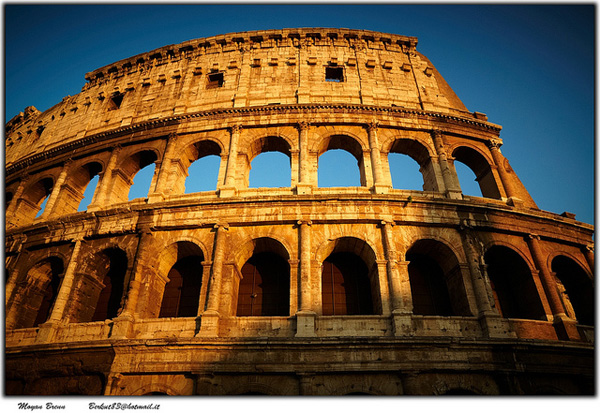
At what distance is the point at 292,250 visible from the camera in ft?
36.0

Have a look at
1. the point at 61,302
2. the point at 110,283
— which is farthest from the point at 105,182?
the point at 61,302

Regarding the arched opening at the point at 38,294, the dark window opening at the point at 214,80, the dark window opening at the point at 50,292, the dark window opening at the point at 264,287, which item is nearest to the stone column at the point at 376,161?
the dark window opening at the point at 264,287

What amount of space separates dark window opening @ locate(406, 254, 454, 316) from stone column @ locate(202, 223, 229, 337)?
5929 millimetres

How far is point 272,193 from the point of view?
487 inches

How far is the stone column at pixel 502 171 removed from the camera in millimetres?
13344

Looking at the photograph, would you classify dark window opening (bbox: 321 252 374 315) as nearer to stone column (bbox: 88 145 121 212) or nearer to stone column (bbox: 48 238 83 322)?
stone column (bbox: 48 238 83 322)

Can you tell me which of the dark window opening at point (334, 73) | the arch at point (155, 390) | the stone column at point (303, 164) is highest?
the dark window opening at point (334, 73)

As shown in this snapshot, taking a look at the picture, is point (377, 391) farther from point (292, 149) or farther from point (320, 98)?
point (320, 98)

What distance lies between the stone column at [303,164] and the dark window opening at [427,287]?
427cm

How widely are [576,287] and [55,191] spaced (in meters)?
20.0

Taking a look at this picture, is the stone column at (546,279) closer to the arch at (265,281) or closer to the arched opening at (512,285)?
the arched opening at (512,285)

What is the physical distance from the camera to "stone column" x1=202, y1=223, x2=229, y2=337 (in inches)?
380

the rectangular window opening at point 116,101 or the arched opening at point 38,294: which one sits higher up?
the rectangular window opening at point 116,101

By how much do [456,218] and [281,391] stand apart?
7.43 metres
